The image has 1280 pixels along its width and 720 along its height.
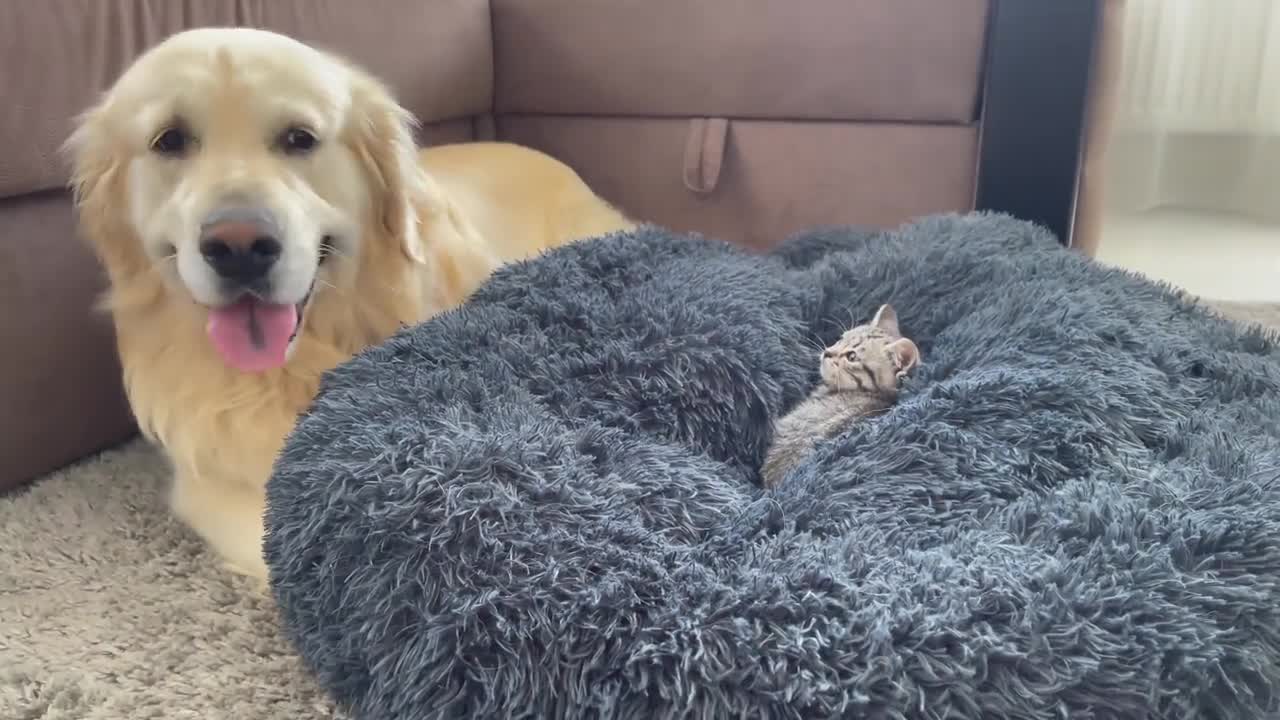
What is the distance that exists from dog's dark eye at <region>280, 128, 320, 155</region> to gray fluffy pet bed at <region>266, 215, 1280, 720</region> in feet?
0.82

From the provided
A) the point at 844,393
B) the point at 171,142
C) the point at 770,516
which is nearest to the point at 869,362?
the point at 844,393

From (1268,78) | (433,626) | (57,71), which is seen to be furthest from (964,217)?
(1268,78)

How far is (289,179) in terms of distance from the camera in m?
1.05

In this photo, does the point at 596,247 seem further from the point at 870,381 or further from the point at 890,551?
the point at 890,551

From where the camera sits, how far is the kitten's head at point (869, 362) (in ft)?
3.51

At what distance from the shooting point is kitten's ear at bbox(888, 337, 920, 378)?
3.54 feet

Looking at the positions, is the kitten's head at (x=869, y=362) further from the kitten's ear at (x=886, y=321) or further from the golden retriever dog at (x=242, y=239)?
the golden retriever dog at (x=242, y=239)

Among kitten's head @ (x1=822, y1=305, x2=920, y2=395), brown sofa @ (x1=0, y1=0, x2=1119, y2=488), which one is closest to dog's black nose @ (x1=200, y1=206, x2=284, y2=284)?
brown sofa @ (x1=0, y1=0, x2=1119, y2=488)

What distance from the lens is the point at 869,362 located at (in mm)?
1071

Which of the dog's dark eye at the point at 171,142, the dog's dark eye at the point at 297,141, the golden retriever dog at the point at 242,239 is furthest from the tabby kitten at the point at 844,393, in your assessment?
the dog's dark eye at the point at 171,142

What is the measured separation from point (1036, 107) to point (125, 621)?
1598 mm

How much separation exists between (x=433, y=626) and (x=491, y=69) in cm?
152

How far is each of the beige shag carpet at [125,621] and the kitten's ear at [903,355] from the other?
0.68m

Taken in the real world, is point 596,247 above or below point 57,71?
below
